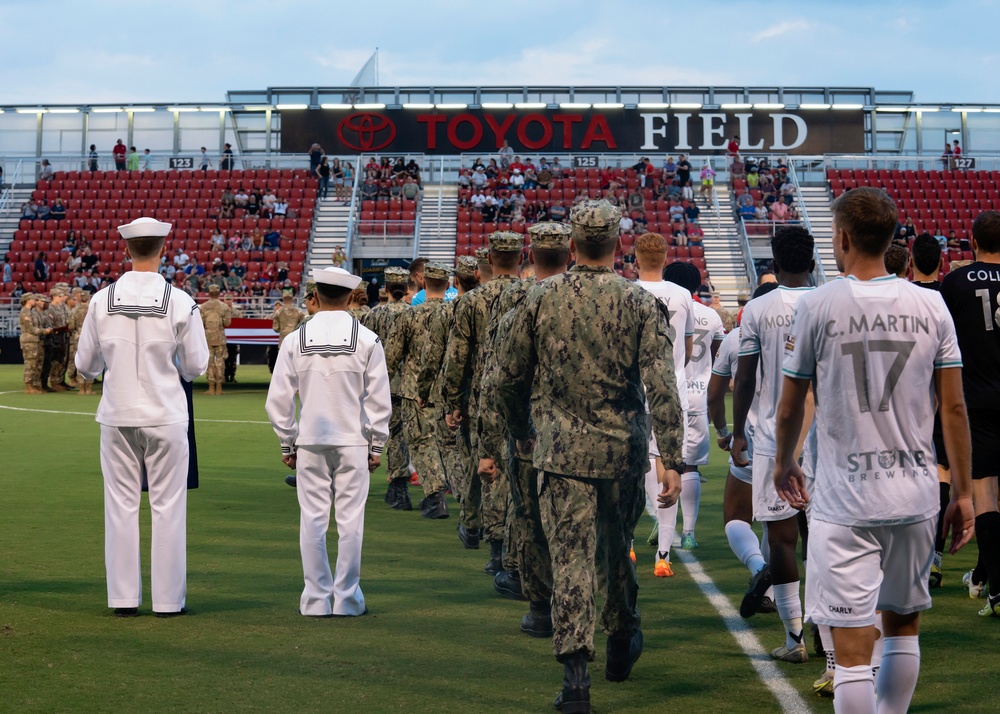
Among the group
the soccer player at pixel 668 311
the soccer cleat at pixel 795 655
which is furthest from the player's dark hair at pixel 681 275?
the soccer cleat at pixel 795 655

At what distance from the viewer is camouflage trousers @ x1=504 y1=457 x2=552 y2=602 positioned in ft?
18.4

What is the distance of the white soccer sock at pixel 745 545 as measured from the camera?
607 centimetres

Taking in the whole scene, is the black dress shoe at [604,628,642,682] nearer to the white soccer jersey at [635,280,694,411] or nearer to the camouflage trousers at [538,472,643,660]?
the camouflage trousers at [538,472,643,660]

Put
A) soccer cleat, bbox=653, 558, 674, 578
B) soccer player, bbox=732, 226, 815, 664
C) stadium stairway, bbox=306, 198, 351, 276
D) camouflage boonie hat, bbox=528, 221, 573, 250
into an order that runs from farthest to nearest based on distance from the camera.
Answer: stadium stairway, bbox=306, 198, 351, 276, soccer cleat, bbox=653, 558, 674, 578, camouflage boonie hat, bbox=528, 221, 573, 250, soccer player, bbox=732, 226, 815, 664

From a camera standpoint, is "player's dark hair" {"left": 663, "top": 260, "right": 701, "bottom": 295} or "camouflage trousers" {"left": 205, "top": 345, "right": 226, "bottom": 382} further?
"camouflage trousers" {"left": 205, "top": 345, "right": 226, "bottom": 382}

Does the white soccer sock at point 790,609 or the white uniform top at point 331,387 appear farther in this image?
the white uniform top at point 331,387

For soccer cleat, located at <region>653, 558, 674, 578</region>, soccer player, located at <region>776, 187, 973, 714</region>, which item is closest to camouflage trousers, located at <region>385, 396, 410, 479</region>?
soccer cleat, located at <region>653, 558, 674, 578</region>

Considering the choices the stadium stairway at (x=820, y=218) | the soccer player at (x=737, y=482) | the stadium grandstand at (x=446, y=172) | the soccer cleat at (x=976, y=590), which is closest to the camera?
the soccer player at (x=737, y=482)

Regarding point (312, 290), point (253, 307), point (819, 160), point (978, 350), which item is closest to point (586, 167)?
point (819, 160)

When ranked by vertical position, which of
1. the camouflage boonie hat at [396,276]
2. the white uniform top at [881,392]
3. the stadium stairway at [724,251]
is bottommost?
the white uniform top at [881,392]

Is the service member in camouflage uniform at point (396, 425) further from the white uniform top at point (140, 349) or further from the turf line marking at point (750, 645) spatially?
the white uniform top at point (140, 349)

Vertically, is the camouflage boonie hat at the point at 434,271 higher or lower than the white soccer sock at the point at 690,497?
higher

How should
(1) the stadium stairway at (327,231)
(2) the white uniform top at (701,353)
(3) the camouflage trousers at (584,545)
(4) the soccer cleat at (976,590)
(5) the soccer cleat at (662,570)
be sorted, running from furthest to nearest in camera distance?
(1) the stadium stairway at (327,231) → (2) the white uniform top at (701,353) → (5) the soccer cleat at (662,570) → (4) the soccer cleat at (976,590) → (3) the camouflage trousers at (584,545)

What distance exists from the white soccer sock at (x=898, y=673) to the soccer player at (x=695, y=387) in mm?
3969
